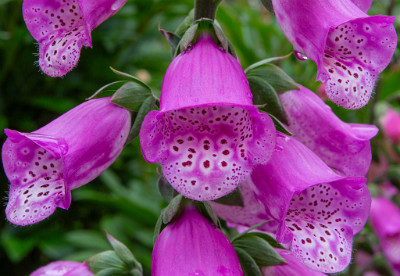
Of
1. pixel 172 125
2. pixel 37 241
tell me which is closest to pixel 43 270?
pixel 172 125

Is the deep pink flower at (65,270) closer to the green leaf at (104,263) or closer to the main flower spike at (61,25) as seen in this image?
the green leaf at (104,263)

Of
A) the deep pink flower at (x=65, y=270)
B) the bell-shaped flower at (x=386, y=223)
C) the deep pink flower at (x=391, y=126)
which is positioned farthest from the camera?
the deep pink flower at (x=391, y=126)

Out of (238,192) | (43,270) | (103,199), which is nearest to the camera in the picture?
(238,192)

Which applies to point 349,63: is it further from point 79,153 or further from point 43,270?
point 43,270

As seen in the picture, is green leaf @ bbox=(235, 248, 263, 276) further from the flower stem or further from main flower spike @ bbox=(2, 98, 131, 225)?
the flower stem

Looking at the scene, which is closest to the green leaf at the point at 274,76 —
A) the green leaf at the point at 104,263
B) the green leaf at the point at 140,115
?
the green leaf at the point at 140,115

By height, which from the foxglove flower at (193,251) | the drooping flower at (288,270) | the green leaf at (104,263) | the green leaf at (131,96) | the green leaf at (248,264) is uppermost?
the green leaf at (131,96)

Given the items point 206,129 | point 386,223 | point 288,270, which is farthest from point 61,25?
point 386,223
